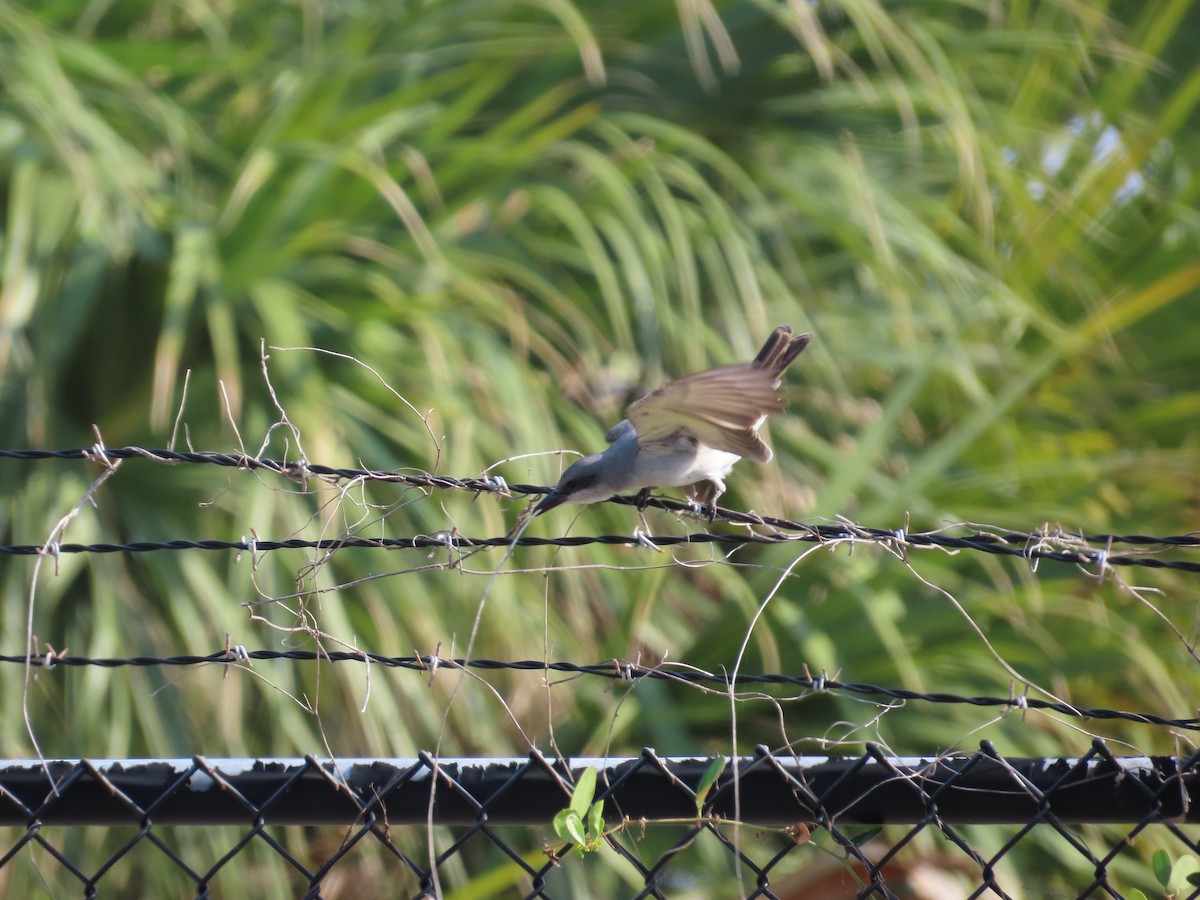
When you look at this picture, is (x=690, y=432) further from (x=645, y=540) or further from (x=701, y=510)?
(x=645, y=540)

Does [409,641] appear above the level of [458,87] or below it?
below

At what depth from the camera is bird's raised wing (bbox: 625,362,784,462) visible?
1908mm

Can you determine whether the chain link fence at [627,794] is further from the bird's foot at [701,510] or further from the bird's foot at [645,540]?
the bird's foot at [701,510]

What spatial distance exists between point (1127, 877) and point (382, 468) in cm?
253

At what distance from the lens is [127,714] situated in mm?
3094

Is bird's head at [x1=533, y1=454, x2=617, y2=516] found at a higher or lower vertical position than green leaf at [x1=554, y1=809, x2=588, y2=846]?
lower

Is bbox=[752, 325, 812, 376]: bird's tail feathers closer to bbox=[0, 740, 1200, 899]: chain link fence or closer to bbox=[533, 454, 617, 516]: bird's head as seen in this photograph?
bbox=[533, 454, 617, 516]: bird's head

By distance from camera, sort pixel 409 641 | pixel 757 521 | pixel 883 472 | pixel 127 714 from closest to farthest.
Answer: pixel 757 521 → pixel 127 714 → pixel 409 641 → pixel 883 472

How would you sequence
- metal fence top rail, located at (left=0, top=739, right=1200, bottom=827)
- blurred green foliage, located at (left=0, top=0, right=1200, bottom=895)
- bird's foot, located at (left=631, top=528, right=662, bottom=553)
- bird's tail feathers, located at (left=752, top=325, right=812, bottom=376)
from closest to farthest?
metal fence top rail, located at (left=0, top=739, right=1200, bottom=827) < bird's foot, located at (left=631, top=528, right=662, bottom=553) < bird's tail feathers, located at (left=752, top=325, right=812, bottom=376) < blurred green foliage, located at (left=0, top=0, right=1200, bottom=895)

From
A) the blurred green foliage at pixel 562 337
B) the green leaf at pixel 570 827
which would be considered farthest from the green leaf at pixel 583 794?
the blurred green foliage at pixel 562 337

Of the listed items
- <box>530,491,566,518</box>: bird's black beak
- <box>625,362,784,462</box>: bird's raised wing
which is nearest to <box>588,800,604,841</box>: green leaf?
<box>625,362,784,462</box>: bird's raised wing

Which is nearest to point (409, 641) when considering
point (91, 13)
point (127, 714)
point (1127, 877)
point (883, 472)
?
point (127, 714)

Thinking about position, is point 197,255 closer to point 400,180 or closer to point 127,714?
point 400,180

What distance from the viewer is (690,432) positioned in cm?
229
